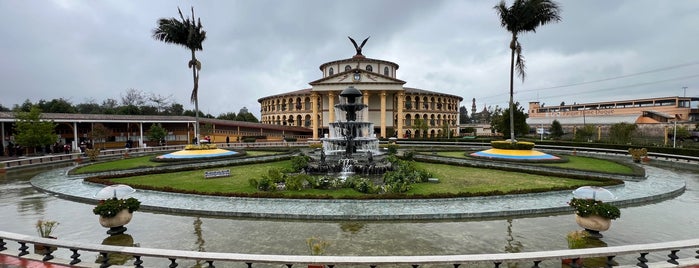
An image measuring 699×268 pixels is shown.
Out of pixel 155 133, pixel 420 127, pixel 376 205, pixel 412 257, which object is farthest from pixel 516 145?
pixel 155 133

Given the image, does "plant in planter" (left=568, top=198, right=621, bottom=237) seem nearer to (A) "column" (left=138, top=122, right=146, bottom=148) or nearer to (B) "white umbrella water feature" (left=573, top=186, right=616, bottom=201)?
(B) "white umbrella water feature" (left=573, top=186, right=616, bottom=201)

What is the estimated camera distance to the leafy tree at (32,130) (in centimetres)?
2616

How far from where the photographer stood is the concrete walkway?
9.12 meters

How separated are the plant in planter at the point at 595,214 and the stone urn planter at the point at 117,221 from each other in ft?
34.6

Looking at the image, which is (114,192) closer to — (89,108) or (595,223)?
(595,223)

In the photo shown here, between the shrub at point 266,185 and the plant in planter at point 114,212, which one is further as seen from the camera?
the shrub at point 266,185

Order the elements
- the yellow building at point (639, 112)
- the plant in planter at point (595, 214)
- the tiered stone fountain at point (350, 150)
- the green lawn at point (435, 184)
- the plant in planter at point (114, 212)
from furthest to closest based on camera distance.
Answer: the yellow building at point (639, 112) → the tiered stone fountain at point (350, 150) → the green lawn at point (435, 184) → the plant in planter at point (114, 212) → the plant in planter at point (595, 214)

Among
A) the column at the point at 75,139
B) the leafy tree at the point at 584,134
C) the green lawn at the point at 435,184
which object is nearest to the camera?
the green lawn at the point at 435,184

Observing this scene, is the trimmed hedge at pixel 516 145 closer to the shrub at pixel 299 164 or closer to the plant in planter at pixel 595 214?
the shrub at pixel 299 164

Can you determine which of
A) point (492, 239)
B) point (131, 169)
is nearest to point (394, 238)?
point (492, 239)

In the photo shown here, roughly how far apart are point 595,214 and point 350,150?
14.0 m

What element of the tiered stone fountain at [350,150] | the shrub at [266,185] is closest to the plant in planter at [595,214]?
the shrub at [266,185]

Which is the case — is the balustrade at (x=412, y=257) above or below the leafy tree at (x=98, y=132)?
below

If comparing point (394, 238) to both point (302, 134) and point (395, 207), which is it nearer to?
point (395, 207)
